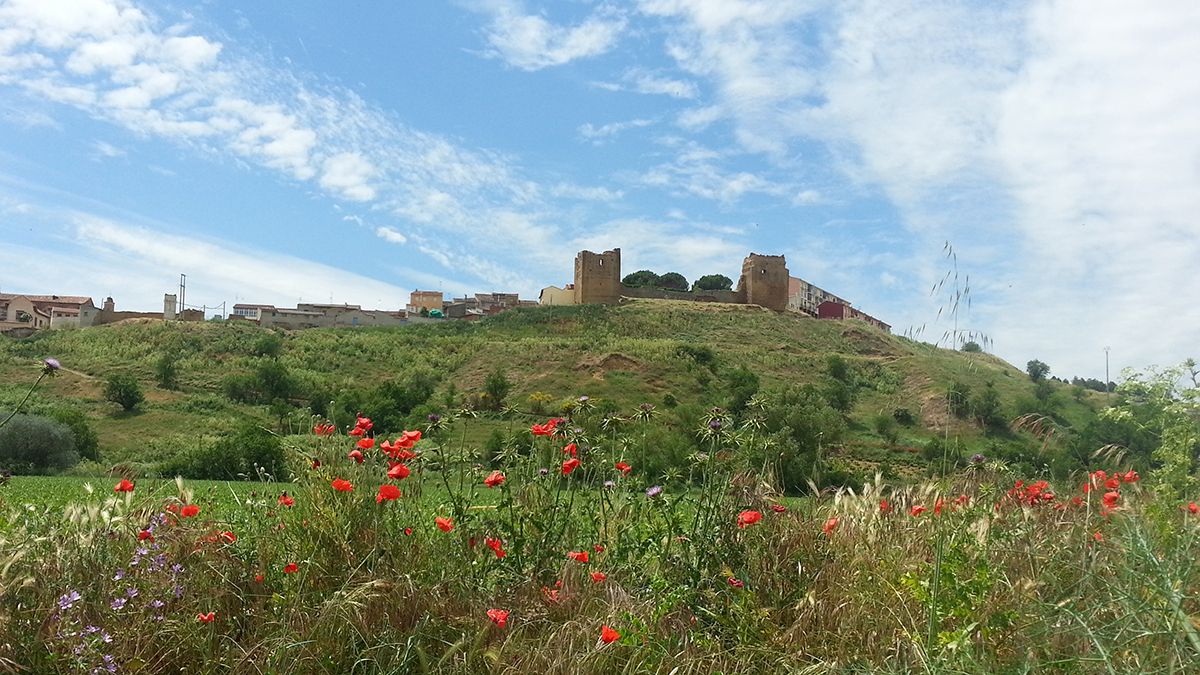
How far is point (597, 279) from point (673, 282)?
19455 mm

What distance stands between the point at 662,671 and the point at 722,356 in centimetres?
6118

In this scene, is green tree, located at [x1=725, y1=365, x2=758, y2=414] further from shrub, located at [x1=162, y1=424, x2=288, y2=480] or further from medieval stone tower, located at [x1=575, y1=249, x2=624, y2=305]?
medieval stone tower, located at [x1=575, y1=249, x2=624, y2=305]

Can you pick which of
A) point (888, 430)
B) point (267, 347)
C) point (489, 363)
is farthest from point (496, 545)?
point (267, 347)

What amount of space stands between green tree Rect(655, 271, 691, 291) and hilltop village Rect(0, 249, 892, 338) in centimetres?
1244

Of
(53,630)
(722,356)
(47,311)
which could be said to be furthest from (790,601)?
(47,311)

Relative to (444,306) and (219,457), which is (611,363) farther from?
(444,306)

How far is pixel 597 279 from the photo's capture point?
91312mm

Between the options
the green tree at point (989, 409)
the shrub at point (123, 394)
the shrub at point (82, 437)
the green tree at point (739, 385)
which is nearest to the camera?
the green tree at point (989, 409)

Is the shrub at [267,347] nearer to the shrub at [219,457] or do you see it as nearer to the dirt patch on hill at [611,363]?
the dirt patch on hill at [611,363]

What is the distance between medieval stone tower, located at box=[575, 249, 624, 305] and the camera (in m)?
90.9

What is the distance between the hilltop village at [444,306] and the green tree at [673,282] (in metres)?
12.4

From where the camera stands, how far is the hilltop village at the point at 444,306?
262 ft

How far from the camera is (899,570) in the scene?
3.79m

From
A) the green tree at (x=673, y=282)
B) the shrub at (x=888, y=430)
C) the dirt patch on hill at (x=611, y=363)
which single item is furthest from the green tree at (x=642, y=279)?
the shrub at (x=888, y=430)
